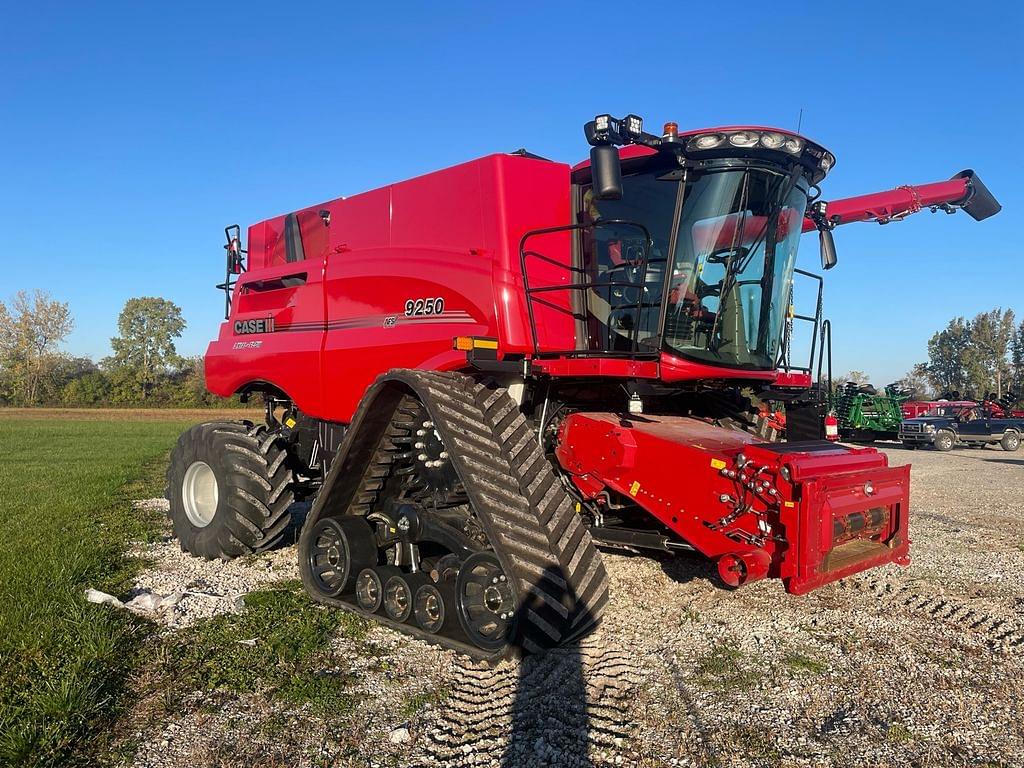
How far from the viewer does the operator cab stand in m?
4.95

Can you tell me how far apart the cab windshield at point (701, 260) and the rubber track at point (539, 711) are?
7.02ft

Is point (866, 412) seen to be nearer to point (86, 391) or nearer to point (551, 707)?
point (551, 707)

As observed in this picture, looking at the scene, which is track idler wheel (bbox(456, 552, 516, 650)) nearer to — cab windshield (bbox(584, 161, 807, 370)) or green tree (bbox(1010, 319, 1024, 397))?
cab windshield (bbox(584, 161, 807, 370))

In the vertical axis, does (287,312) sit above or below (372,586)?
above

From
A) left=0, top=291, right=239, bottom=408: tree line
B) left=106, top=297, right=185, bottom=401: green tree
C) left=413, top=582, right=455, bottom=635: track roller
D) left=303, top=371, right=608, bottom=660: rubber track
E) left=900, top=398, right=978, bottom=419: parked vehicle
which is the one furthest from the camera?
left=106, top=297, right=185, bottom=401: green tree

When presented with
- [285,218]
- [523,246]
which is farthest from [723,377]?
[285,218]

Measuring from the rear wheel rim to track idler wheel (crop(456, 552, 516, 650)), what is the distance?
3.99 metres

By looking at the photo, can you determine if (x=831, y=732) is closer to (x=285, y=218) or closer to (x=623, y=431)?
(x=623, y=431)

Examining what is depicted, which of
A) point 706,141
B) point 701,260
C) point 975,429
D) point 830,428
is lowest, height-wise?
point 975,429

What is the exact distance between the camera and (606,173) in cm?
436

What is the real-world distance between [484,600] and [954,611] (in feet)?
11.9

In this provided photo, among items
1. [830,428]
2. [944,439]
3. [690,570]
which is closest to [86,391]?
[944,439]

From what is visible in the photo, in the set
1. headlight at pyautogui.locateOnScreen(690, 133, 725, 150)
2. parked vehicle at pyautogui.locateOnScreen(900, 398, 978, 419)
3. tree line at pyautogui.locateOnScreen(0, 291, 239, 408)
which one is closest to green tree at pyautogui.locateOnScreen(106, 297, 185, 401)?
tree line at pyautogui.locateOnScreen(0, 291, 239, 408)

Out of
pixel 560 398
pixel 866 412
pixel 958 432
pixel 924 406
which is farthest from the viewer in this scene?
pixel 924 406
